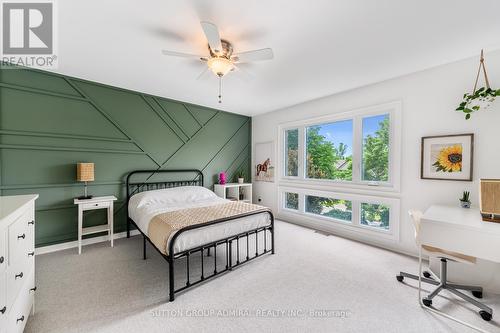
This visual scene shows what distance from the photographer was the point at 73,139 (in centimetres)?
312

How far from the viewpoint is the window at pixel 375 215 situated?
3.24m

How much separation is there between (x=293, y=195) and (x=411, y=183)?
2.27m

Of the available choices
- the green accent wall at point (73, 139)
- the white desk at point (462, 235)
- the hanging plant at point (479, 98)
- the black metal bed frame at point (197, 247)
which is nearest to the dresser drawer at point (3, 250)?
the black metal bed frame at point (197, 247)

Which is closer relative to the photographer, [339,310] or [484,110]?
[339,310]

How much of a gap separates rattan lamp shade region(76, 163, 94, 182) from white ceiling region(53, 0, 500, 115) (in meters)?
1.36

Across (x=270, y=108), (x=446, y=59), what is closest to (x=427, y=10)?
(x=446, y=59)

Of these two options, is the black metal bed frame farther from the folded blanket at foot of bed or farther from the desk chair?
the desk chair

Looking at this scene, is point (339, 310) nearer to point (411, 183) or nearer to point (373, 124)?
point (411, 183)

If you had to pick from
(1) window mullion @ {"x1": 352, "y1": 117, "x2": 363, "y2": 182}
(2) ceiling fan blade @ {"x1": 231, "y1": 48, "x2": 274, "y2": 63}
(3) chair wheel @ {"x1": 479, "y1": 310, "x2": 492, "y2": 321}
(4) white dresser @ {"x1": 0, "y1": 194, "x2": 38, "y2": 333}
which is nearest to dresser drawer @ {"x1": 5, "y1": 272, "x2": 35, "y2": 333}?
(4) white dresser @ {"x1": 0, "y1": 194, "x2": 38, "y2": 333}

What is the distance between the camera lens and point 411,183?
2.90m

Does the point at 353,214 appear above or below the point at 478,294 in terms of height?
above

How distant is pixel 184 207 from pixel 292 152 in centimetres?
279

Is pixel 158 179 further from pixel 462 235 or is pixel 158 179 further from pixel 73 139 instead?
pixel 462 235

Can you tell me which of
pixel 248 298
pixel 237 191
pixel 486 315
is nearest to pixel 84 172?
pixel 248 298
